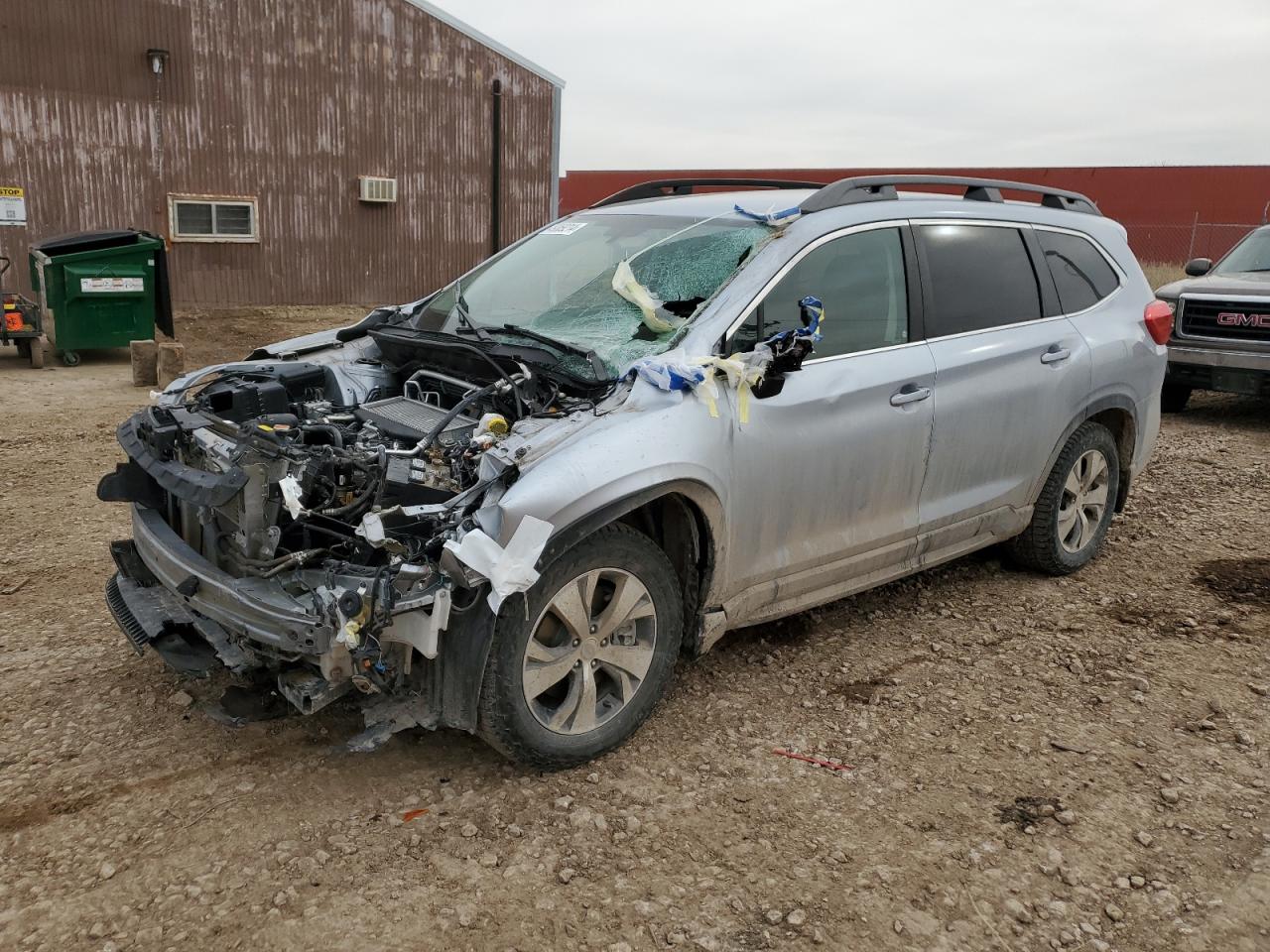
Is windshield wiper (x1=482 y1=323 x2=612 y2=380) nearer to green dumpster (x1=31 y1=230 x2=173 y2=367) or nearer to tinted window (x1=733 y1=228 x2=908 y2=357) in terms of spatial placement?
tinted window (x1=733 y1=228 x2=908 y2=357)

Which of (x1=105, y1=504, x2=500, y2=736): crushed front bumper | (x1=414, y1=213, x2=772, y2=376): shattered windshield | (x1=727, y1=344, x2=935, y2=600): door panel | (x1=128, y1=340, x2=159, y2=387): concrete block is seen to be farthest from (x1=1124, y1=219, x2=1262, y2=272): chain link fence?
(x1=105, y1=504, x2=500, y2=736): crushed front bumper

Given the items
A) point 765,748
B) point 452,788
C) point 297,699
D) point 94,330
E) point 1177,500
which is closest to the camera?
point 297,699

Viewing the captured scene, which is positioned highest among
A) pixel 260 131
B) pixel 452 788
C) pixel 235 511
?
pixel 260 131

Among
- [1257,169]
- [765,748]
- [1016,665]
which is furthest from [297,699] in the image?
[1257,169]

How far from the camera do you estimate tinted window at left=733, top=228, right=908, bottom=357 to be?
3729 millimetres

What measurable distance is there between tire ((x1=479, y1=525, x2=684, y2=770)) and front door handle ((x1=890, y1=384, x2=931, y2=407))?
1159 mm

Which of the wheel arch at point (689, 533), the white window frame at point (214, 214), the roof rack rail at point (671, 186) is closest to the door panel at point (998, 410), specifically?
the wheel arch at point (689, 533)

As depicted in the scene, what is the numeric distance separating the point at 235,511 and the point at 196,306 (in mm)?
14148

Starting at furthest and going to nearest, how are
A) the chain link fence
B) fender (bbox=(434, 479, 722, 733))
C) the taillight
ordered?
the chain link fence, the taillight, fender (bbox=(434, 479, 722, 733))

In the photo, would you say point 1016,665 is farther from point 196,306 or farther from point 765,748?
point 196,306

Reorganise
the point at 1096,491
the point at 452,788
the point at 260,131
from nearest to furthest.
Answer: the point at 452,788 < the point at 1096,491 < the point at 260,131

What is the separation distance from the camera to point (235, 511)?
3029 mm

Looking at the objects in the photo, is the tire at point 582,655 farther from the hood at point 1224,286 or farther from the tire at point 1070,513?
the hood at point 1224,286

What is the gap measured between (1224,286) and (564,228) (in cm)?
738
